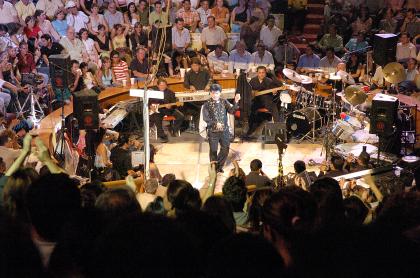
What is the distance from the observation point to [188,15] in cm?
1587

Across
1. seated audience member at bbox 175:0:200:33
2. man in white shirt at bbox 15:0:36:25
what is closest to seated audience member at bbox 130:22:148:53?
seated audience member at bbox 175:0:200:33

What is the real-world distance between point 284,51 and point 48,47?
189 inches

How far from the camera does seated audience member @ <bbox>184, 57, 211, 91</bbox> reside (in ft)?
43.5

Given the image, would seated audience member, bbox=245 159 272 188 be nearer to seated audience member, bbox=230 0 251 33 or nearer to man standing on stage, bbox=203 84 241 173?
man standing on stage, bbox=203 84 241 173

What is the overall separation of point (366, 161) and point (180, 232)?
25.8ft

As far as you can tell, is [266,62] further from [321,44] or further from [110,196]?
[110,196]

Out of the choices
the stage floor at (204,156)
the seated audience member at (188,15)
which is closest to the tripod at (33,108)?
the stage floor at (204,156)

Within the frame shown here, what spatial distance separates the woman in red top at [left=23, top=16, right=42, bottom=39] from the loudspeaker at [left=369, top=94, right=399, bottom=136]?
7524mm

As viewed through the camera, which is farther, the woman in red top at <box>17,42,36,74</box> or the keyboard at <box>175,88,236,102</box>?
the woman in red top at <box>17,42,36,74</box>

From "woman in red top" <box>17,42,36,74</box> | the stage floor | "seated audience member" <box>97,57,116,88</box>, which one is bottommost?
the stage floor

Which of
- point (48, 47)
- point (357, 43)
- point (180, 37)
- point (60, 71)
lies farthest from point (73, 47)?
point (357, 43)

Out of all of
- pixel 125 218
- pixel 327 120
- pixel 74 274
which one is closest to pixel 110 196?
pixel 74 274

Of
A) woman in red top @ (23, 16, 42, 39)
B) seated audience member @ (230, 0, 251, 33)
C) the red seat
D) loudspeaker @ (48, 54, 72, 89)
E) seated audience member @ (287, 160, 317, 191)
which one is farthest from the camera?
seated audience member @ (230, 0, 251, 33)

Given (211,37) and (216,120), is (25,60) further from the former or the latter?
(216,120)
